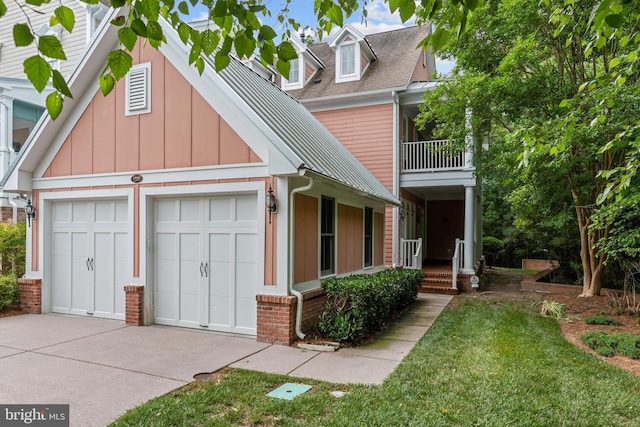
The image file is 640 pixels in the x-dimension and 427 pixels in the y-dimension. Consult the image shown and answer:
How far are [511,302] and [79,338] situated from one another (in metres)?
9.55

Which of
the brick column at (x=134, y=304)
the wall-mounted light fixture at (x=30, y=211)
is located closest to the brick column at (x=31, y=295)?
the wall-mounted light fixture at (x=30, y=211)

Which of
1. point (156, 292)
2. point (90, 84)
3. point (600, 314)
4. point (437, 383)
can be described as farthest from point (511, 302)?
point (90, 84)

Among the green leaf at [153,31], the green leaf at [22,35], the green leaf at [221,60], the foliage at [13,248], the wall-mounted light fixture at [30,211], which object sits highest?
the green leaf at [153,31]

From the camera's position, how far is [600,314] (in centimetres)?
850

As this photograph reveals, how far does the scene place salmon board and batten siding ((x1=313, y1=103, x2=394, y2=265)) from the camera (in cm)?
1352

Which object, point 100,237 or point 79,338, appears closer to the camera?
point 79,338

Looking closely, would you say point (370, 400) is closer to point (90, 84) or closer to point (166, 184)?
point (166, 184)

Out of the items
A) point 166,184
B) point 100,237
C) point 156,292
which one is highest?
point 166,184

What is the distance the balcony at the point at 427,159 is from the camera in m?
13.3

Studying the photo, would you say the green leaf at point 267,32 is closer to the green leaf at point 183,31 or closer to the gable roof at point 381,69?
the green leaf at point 183,31

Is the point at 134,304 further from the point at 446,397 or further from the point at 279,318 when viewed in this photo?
the point at 446,397

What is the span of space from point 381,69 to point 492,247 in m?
12.2

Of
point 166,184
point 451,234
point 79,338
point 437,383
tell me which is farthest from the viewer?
point 451,234

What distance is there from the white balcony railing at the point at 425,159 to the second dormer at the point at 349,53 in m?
3.21
